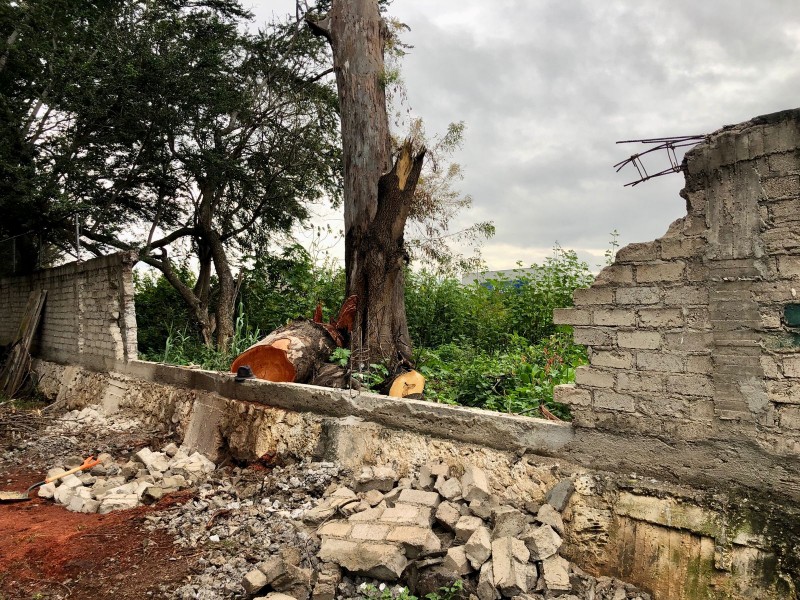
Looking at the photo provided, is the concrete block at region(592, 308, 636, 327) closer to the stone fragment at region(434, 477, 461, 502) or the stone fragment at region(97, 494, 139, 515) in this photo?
the stone fragment at region(434, 477, 461, 502)

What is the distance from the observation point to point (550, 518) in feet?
10.3

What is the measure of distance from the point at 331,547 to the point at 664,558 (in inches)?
73.3

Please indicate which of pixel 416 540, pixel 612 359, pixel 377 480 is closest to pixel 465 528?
pixel 416 540

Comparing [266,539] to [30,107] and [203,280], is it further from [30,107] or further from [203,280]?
[30,107]

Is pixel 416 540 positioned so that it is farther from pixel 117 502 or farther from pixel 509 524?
pixel 117 502

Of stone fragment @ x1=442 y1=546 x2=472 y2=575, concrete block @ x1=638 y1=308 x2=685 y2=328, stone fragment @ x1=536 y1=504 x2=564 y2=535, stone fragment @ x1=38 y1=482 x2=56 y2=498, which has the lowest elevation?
stone fragment @ x1=38 y1=482 x2=56 y2=498

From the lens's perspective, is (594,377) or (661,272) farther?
(594,377)

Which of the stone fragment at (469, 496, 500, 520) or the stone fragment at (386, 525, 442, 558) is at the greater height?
the stone fragment at (469, 496, 500, 520)

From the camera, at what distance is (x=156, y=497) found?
465 cm

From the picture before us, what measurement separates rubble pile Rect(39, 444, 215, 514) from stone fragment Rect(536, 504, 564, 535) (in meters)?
3.35

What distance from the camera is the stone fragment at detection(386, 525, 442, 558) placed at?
9.75 ft

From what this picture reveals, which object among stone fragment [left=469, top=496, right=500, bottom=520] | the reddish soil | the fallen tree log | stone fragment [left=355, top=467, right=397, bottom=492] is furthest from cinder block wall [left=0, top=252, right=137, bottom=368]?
stone fragment [left=469, top=496, right=500, bottom=520]

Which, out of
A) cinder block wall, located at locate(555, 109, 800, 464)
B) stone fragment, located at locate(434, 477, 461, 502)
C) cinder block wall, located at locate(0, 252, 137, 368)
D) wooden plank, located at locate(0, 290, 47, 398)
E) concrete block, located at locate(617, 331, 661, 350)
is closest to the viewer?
cinder block wall, located at locate(555, 109, 800, 464)

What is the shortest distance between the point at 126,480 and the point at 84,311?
515cm
